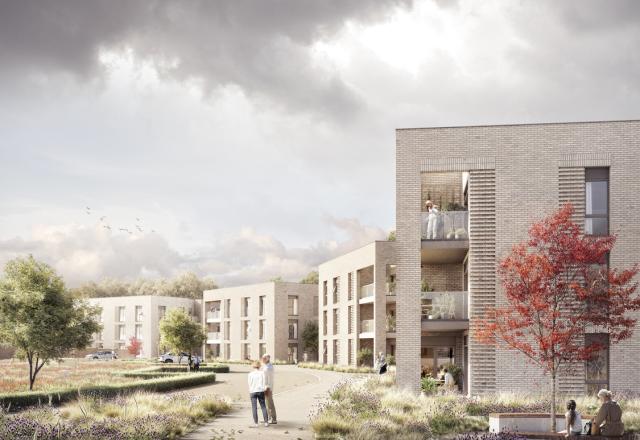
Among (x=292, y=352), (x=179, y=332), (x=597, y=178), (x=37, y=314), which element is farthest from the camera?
(x=292, y=352)

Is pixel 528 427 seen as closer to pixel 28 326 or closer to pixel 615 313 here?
pixel 615 313

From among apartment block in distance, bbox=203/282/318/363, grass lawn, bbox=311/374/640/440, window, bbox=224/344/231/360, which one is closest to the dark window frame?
grass lawn, bbox=311/374/640/440

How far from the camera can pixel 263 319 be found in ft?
262

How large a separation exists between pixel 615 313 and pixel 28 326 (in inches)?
802

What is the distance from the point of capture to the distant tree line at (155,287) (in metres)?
137

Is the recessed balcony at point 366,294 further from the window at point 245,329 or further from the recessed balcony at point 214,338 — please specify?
the recessed balcony at point 214,338

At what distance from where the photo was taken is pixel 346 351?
59.5 m

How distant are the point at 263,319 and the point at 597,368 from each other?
184ft

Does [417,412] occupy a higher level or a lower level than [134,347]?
higher

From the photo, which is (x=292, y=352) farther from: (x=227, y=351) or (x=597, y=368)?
(x=597, y=368)

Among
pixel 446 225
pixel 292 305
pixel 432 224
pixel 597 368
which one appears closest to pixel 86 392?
pixel 432 224

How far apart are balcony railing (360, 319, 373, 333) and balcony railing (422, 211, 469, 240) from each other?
94.0 feet

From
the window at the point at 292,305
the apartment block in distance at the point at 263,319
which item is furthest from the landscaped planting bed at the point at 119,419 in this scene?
the window at the point at 292,305

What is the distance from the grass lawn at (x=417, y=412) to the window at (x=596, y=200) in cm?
554
